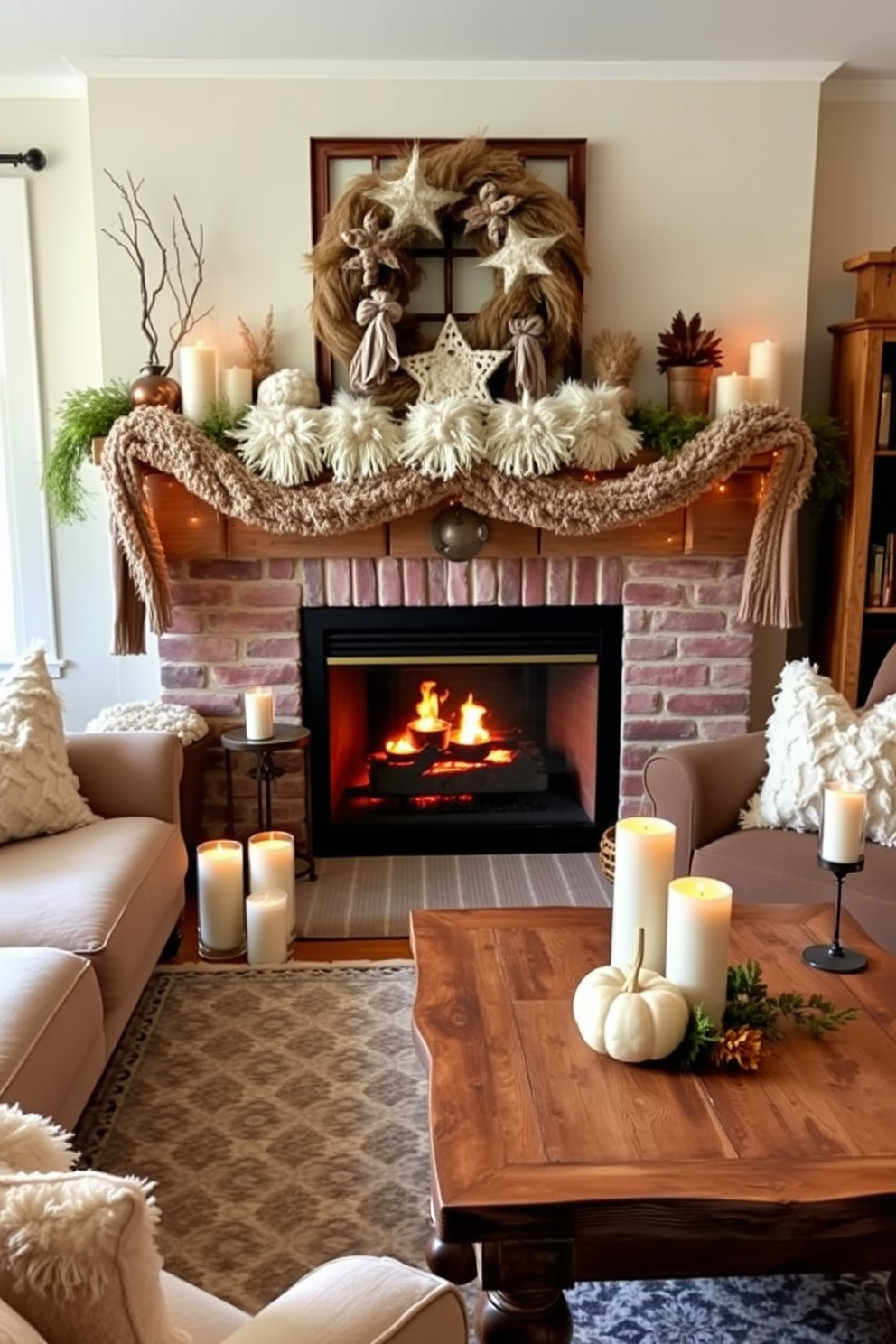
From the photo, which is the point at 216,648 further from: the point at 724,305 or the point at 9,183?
the point at 724,305

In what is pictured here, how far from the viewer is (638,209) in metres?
3.42

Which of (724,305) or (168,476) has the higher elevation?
(724,305)

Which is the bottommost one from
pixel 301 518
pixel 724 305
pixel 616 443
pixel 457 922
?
pixel 457 922

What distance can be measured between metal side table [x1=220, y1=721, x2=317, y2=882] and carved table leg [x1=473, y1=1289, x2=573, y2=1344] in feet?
6.45

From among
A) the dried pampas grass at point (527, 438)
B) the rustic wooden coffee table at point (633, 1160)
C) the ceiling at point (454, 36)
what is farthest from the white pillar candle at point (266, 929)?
the ceiling at point (454, 36)

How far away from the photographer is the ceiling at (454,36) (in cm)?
291

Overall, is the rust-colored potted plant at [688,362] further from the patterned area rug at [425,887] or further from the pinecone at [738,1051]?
the pinecone at [738,1051]

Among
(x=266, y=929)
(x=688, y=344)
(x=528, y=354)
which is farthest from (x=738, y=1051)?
(x=688, y=344)

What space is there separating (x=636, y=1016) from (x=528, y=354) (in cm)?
218

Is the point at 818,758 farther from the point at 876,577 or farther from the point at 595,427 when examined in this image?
the point at 876,577

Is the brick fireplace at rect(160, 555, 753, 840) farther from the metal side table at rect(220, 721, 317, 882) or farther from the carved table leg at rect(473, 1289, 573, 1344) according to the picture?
the carved table leg at rect(473, 1289, 573, 1344)

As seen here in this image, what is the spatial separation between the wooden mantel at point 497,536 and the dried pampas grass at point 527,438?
275mm

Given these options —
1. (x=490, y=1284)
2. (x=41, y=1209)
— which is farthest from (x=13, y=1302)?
(x=490, y=1284)

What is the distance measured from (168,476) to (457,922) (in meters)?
1.78
